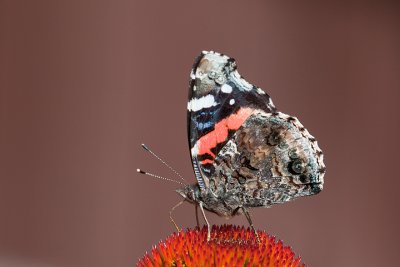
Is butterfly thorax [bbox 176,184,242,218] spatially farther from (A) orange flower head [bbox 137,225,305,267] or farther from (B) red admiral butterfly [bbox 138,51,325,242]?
(A) orange flower head [bbox 137,225,305,267]

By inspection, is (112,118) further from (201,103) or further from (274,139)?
(274,139)

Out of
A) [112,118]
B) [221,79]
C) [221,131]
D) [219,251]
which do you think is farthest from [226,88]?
[112,118]

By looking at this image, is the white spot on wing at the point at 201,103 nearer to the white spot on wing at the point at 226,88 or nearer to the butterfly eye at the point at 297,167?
the white spot on wing at the point at 226,88

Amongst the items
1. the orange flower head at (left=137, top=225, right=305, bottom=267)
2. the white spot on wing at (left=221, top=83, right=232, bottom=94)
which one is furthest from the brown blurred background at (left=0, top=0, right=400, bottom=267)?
the orange flower head at (left=137, top=225, right=305, bottom=267)

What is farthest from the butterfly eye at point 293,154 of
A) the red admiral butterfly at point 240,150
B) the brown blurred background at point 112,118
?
the brown blurred background at point 112,118

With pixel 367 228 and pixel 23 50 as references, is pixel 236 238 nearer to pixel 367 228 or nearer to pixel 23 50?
pixel 23 50

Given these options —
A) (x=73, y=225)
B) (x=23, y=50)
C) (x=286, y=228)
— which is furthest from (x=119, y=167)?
(x=286, y=228)

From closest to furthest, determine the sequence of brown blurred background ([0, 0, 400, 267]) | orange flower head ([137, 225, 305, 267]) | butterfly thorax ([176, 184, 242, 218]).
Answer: orange flower head ([137, 225, 305, 267])
butterfly thorax ([176, 184, 242, 218])
brown blurred background ([0, 0, 400, 267])
